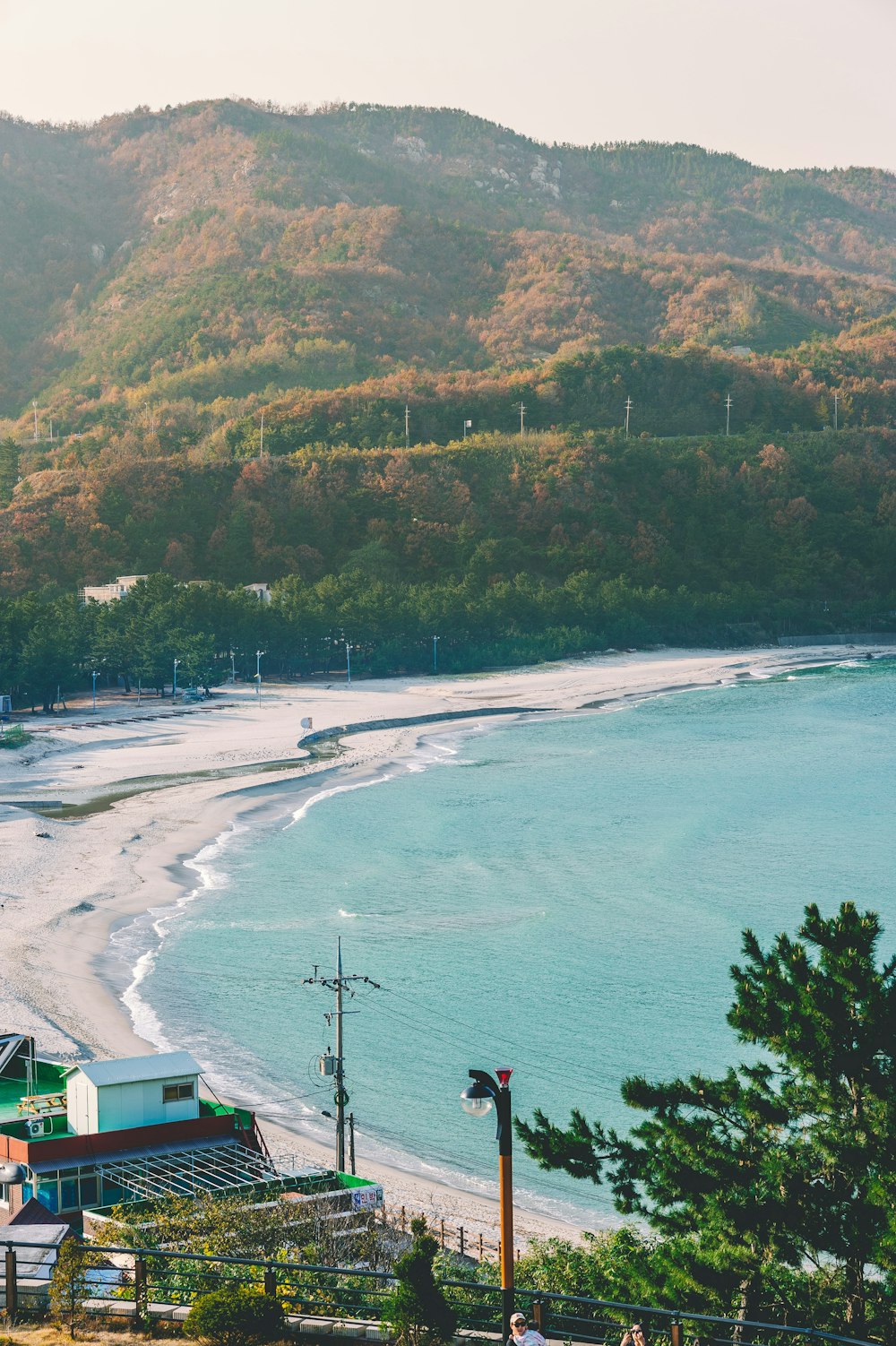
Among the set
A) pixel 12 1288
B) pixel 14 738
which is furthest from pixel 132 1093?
pixel 14 738

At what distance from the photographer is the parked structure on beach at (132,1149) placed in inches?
745

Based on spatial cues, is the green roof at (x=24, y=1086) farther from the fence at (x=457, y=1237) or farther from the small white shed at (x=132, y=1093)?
the fence at (x=457, y=1237)

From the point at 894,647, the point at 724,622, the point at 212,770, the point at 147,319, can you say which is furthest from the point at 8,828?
the point at 147,319

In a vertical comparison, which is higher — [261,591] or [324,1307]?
[261,591]

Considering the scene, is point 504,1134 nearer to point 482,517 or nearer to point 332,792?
point 332,792

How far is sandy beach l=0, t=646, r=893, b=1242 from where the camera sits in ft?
97.7

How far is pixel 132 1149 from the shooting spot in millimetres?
19797

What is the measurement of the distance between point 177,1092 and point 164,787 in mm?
36893

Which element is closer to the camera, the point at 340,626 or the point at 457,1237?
the point at 457,1237

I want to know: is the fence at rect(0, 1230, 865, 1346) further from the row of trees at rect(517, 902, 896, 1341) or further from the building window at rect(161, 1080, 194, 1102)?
the building window at rect(161, 1080, 194, 1102)

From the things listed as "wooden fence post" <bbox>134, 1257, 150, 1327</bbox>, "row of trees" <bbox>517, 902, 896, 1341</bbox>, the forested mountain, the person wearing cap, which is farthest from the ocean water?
the forested mountain

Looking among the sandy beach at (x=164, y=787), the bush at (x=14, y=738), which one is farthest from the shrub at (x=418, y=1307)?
the bush at (x=14, y=738)

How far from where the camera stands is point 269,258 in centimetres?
19612

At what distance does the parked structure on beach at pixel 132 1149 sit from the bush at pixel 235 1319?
6.75 meters
